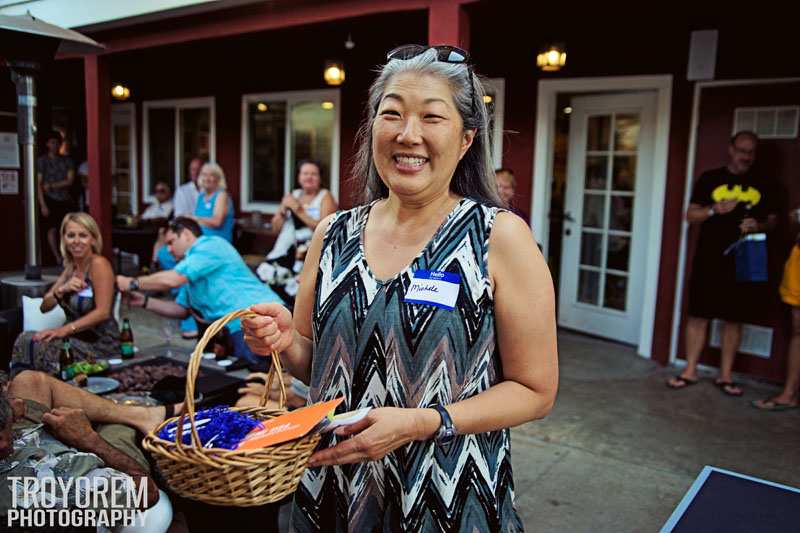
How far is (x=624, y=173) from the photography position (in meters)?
6.11

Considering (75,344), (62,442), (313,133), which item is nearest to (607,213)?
(313,133)

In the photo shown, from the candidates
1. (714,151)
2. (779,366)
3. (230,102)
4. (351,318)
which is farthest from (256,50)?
(351,318)

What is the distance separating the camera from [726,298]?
504 centimetres

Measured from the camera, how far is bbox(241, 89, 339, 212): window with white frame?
8195mm

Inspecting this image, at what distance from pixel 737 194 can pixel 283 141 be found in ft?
18.3

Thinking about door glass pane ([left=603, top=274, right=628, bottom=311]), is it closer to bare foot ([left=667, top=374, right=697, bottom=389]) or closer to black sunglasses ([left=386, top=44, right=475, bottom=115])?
bare foot ([left=667, top=374, right=697, bottom=389])

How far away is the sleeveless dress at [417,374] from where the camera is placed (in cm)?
137

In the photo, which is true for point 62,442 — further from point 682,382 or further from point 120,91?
point 120,91

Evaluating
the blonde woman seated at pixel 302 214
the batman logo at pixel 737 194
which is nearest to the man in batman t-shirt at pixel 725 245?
the batman logo at pixel 737 194

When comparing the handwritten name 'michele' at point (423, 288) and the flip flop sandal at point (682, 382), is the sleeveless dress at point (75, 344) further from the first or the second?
the flip flop sandal at point (682, 382)

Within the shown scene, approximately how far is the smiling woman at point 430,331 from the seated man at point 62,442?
1.09m
